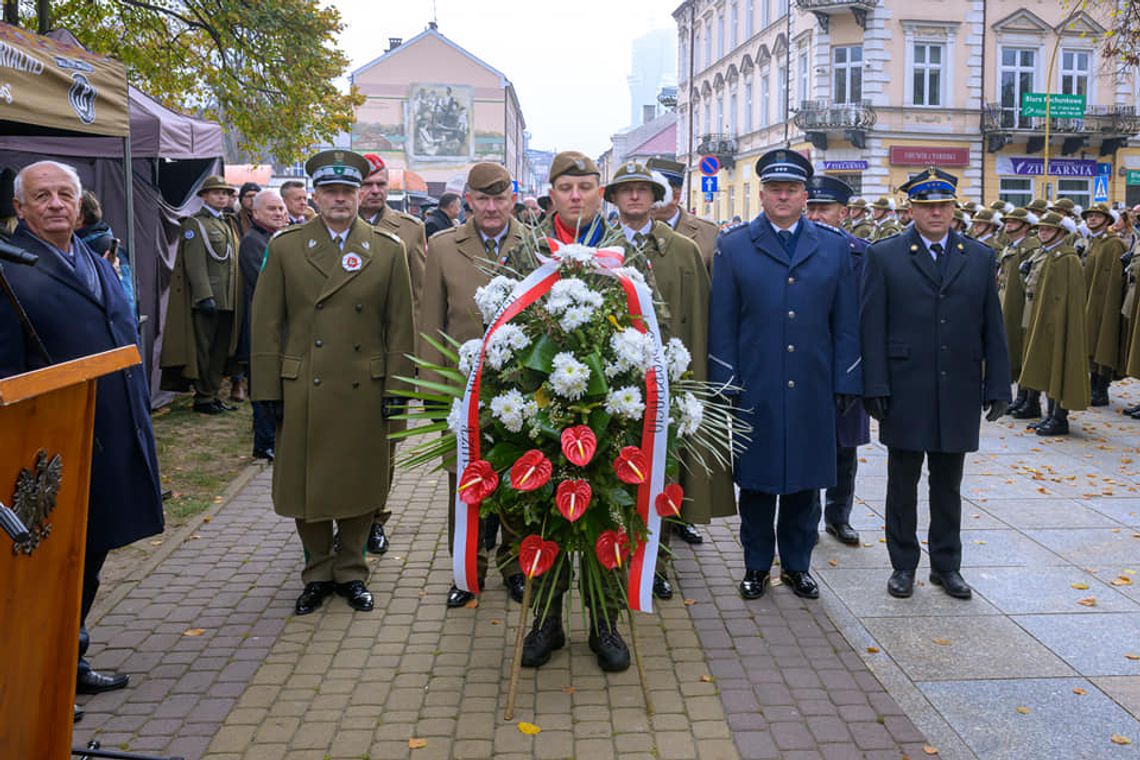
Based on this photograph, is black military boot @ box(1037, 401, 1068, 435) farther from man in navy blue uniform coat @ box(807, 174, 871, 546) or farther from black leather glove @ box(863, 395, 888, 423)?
black leather glove @ box(863, 395, 888, 423)

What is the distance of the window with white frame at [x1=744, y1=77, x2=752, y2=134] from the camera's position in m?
50.9

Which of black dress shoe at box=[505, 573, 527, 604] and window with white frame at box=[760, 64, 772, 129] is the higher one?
window with white frame at box=[760, 64, 772, 129]

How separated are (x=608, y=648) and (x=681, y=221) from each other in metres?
3.58

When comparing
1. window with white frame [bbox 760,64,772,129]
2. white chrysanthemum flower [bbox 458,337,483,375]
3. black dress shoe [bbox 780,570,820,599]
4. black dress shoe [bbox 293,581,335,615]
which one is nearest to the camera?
white chrysanthemum flower [bbox 458,337,483,375]

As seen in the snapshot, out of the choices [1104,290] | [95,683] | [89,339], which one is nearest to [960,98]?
[1104,290]

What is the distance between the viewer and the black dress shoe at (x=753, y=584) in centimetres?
564

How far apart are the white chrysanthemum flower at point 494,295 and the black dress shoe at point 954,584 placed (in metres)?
3.00

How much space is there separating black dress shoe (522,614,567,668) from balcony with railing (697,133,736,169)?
49233 mm

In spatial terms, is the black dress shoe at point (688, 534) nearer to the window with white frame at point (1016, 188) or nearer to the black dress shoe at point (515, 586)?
the black dress shoe at point (515, 586)

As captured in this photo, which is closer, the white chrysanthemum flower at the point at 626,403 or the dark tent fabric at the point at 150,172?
the white chrysanthemum flower at the point at 626,403

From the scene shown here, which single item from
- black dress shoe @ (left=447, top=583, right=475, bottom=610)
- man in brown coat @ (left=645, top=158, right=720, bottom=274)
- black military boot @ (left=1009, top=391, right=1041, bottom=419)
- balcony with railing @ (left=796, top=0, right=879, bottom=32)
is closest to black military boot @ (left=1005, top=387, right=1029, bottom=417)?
black military boot @ (left=1009, top=391, right=1041, bottom=419)

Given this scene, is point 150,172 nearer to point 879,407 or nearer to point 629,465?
point 879,407

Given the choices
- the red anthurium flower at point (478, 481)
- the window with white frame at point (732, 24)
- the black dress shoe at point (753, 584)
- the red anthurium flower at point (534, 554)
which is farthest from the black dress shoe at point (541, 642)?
the window with white frame at point (732, 24)

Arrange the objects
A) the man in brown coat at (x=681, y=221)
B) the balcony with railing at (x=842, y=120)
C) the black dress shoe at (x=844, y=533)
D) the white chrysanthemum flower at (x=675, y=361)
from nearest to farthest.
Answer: the white chrysanthemum flower at (x=675, y=361)
the black dress shoe at (x=844, y=533)
the man in brown coat at (x=681, y=221)
the balcony with railing at (x=842, y=120)
